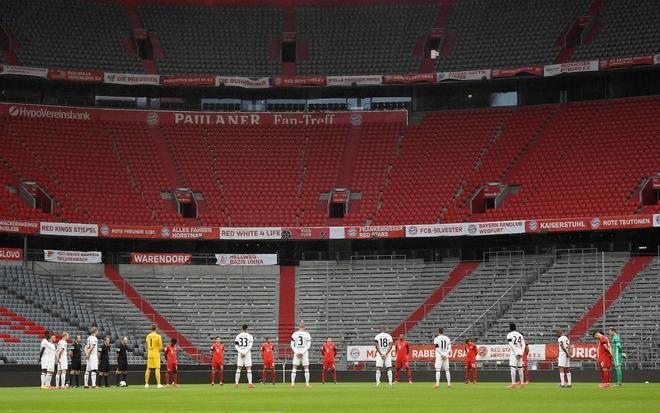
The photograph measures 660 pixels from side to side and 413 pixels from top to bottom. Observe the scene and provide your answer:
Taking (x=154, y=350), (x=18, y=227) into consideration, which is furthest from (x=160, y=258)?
(x=154, y=350)

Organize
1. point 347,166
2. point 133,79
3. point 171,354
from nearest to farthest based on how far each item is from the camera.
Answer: point 171,354 < point 347,166 < point 133,79

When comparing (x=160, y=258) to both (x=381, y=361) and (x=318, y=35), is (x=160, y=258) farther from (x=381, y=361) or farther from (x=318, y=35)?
(x=381, y=361)

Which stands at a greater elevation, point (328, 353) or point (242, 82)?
point (242, 82)

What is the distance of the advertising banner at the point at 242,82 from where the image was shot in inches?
2940

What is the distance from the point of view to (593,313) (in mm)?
59688

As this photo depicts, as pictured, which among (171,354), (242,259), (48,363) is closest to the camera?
(48,363)

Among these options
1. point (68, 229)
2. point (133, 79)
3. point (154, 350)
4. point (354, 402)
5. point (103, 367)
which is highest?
point (133, 79)

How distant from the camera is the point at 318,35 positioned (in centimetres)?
8019

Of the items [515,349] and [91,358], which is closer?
[515,349]

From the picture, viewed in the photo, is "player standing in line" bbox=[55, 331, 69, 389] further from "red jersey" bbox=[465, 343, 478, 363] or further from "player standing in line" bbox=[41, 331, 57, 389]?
"red jersey" bbox=[465, 343, 478, 363]

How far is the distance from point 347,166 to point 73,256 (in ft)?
59.6

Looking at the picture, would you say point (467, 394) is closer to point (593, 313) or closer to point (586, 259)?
point (593, 313)

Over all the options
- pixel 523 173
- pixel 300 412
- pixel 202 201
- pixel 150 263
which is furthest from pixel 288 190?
pixel 300 412

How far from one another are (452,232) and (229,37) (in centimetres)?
2331
